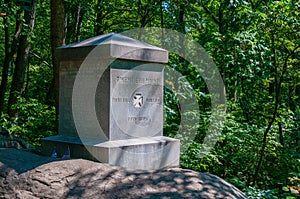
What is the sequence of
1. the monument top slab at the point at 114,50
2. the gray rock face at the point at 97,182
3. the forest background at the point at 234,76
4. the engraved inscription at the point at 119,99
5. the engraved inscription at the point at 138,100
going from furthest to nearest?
the forest background at the point at 234,76 < the engraved inscription at the point at 138,100 < the engraved inscription at the point at 119,99 < the monument top slab at the point at 114,50 < the gray rock face at the point at 97,182

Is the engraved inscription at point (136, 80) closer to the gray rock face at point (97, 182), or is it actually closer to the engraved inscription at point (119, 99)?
the engraved inscription at point (119, 99)

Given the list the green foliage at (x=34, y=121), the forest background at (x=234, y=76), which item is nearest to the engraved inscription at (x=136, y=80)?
the forest background at (x=234, y=76)

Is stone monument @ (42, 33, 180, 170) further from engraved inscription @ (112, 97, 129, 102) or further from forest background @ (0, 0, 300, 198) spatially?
forest background @ (0, 0, 300, 198)

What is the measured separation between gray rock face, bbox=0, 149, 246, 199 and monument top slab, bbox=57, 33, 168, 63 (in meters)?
1.47

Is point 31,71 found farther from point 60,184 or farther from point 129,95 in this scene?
point 60,184

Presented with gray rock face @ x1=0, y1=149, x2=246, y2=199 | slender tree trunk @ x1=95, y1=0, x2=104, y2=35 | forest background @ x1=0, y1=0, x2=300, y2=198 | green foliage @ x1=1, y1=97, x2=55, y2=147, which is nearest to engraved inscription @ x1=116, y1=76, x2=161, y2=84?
gray rock face @ x1=0, y1=149, x2=246, y2=199

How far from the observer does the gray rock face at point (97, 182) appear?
3.76 m

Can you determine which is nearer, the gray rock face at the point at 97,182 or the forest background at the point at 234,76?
the gray rock face at the point at 97,182

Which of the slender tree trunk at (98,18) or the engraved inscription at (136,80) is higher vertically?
the slender tree trunk at (98,18)

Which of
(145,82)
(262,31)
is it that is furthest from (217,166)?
(145,82)

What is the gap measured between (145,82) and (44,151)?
1744 mm

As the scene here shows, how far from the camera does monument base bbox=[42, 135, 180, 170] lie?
190 inches

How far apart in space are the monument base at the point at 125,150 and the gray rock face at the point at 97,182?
1.60ft

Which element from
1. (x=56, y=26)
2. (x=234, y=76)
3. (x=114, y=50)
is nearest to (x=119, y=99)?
(x=114, y=50)
